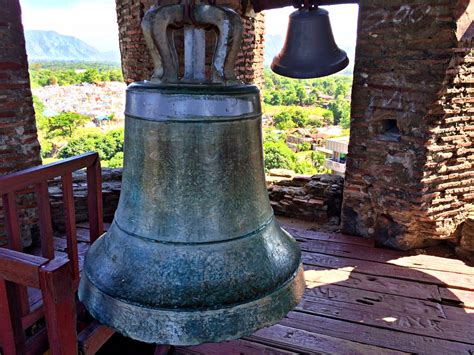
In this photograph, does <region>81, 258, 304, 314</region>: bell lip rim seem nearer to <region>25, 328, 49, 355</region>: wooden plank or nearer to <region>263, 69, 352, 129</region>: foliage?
<region>25, 328, 49, 355</region>: wooden plank

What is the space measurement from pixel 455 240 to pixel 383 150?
101 cm

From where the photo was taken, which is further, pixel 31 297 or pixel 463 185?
pixel 463 185

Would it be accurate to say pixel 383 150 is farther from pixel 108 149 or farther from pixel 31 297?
pixel 108 149

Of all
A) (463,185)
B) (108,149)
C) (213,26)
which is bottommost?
(108,149)

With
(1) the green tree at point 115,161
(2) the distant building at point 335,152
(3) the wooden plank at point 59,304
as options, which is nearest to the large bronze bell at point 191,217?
(3) the wooden plank at point 59,304

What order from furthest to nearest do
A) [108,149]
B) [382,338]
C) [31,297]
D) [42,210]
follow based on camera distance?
[108,149], [31,297], [382,338], [42,210]

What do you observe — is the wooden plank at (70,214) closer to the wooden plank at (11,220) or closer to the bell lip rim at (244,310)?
the wooden plank at (11,220)

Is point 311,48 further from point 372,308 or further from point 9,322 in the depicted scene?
point 9,322

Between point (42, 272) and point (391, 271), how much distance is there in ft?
8.34

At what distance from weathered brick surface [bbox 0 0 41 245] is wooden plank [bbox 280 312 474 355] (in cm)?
224

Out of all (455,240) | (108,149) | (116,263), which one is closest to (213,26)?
(116,263)

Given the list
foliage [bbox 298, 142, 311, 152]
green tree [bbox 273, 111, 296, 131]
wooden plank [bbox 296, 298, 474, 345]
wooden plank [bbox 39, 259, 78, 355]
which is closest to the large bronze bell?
wooden plank [bbox 39, 259, 78, 355]

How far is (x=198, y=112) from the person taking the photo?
93 cm

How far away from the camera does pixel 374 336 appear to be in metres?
2.33
